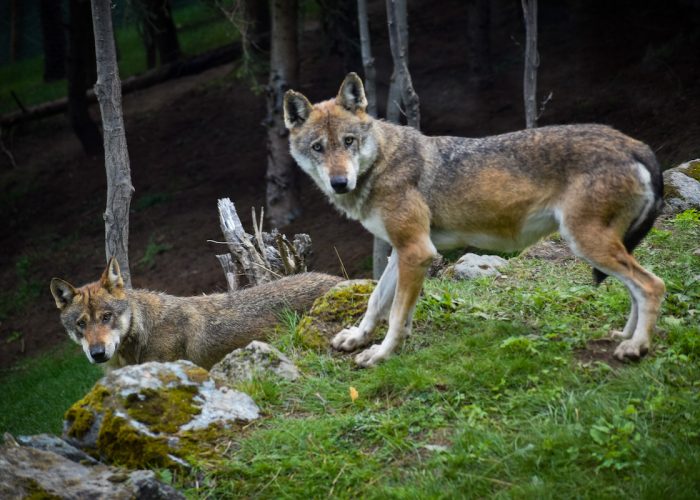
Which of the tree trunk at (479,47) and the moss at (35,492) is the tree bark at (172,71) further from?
the moss at (35,492)

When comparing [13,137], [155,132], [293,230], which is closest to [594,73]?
[293,230]

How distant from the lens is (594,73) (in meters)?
17.4

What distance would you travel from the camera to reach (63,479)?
4.89 metres

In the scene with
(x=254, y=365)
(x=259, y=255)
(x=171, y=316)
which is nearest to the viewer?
(x=254, y=365)

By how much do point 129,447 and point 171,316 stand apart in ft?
10.4

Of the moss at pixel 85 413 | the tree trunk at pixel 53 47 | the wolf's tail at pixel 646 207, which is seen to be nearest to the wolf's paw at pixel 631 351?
the wolf's tail at pixel 646 207

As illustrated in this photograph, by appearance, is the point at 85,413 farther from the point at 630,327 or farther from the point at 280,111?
the point at 280,111

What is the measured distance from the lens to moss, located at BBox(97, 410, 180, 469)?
5.41 m

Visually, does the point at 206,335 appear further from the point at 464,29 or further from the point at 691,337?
the point at 464,29

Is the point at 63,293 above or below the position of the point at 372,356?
below

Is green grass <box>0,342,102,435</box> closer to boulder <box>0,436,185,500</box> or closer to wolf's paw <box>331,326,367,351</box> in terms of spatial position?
wolf's paw <box>331,326,367,351</box>

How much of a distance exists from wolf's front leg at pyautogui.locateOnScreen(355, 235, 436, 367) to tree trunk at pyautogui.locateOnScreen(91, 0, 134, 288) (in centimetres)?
374

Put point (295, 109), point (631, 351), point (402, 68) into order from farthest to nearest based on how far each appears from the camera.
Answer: point (402, 68), point (295, 109), point (631, 351)

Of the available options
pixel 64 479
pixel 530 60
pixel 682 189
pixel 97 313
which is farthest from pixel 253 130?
pixel 64 479
